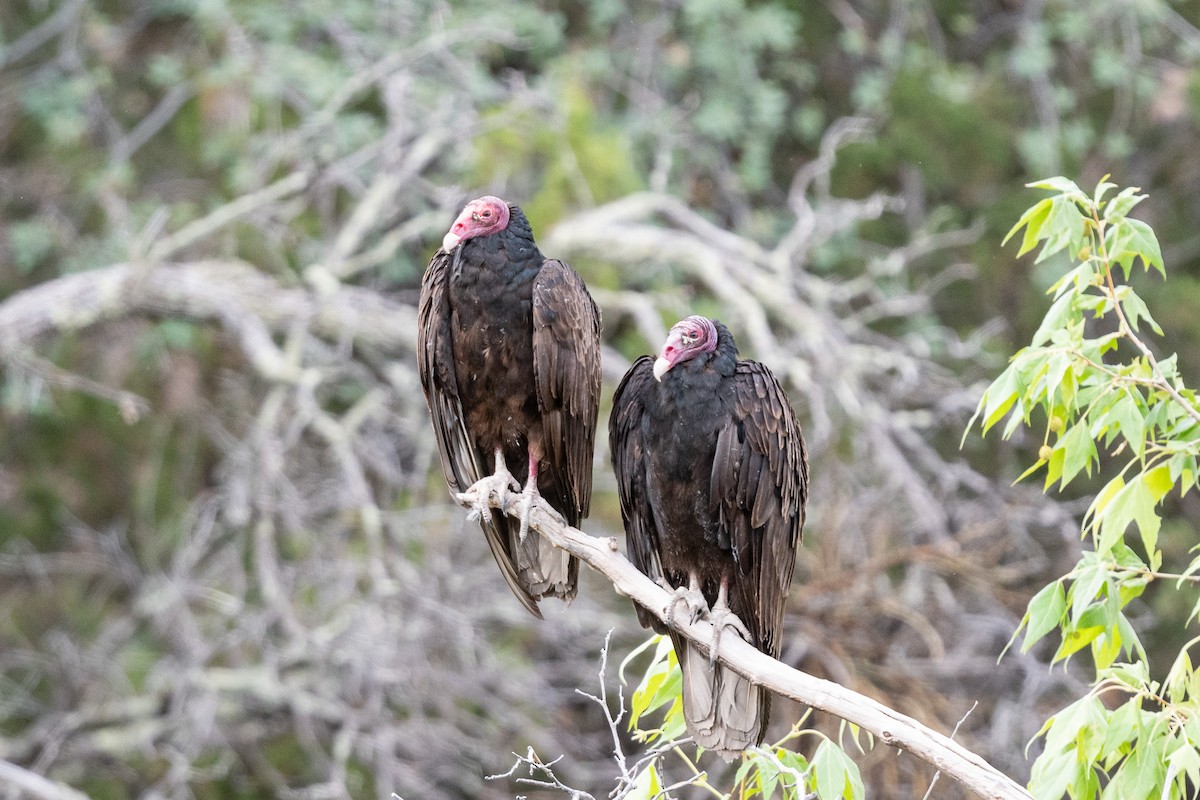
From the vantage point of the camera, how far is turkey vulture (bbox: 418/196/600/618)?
123 inches

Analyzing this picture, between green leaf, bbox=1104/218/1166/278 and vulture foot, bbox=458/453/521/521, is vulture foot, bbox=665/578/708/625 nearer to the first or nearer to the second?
vulture foot, bbox=458/453/521/521

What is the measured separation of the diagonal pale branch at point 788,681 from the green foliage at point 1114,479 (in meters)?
0.12

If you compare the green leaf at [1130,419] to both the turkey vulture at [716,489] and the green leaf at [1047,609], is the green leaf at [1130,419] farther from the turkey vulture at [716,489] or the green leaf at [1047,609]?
Answer: the turkey vulture at [716,489]

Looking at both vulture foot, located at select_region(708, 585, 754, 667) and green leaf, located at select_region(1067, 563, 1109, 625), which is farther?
vulture foot, located at select_region(708, 585, 754, 667)

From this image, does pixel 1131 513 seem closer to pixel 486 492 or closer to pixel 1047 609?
pixel 1047 609

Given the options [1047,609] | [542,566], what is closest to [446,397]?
[542,566]

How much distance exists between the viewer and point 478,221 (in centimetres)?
320

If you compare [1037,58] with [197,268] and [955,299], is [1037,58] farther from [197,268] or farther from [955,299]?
[197,268]

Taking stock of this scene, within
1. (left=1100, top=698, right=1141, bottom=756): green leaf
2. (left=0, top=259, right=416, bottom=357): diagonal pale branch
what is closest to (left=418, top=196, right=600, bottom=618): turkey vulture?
(left=1100, top=698, right=1141, bottom=756): green leaf

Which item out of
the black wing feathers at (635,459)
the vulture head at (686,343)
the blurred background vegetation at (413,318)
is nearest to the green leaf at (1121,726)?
the black wing feathers at (635,459)

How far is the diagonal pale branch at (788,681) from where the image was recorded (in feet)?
8.05

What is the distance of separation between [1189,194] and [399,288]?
436 centimetres

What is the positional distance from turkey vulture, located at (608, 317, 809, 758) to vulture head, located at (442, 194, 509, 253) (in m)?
0.45

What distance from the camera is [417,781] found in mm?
5367
